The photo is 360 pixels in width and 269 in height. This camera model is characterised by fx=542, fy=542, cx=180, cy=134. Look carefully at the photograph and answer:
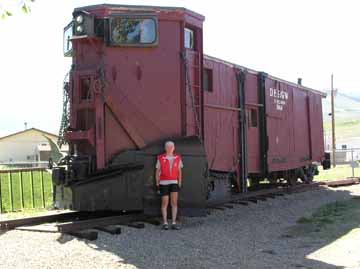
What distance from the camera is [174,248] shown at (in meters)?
7.56

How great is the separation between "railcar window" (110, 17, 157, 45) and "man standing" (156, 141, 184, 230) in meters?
2.00

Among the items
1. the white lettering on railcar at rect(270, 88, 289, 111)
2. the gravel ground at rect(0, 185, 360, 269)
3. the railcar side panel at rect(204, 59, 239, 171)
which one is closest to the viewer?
the gravel ground at rect(0, 185, 360, 269)

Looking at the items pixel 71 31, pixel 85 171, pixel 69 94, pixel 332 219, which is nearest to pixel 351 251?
pixel 332 219

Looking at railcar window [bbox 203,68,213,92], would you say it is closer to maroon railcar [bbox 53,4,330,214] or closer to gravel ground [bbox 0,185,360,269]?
maroon railcar [bbox 53,4,330,214]

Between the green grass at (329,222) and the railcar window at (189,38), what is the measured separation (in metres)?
3.92

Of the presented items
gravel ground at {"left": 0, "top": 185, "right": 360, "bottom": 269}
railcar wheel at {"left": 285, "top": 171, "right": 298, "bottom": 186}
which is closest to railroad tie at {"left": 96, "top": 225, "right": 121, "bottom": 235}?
gravel ground at {"left": 0, "top": 185, "right": 360, "bottom": 269}

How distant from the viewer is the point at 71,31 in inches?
406

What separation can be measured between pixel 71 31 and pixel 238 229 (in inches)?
190

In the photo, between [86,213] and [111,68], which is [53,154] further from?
[111,68]

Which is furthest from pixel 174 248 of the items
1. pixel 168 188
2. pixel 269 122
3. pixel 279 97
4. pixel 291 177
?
pixel 291 177

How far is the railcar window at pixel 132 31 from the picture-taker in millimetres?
9656

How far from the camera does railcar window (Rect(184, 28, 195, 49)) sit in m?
10.3

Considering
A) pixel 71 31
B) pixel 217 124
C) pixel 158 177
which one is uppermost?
pixel 71 31

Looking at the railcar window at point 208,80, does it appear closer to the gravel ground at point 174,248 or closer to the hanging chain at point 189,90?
the hanging chain at point 189,90
